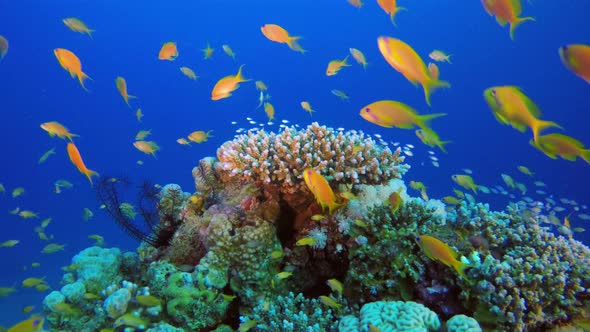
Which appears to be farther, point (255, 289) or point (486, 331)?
point (255, 289)

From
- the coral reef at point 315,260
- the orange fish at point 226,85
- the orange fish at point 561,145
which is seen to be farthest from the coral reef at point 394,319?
the orange fish at point 226,85

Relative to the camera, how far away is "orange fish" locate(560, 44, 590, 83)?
2213 millimetres

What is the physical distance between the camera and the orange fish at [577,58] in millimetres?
2213

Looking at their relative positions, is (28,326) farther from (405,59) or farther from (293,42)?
(293,42)

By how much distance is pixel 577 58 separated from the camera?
2.24m

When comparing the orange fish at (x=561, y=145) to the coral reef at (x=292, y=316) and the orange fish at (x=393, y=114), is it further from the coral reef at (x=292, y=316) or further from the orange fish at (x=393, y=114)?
the coral reef at (x=292, y=316)

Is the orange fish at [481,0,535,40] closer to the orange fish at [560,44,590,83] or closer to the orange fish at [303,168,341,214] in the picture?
the orange fish at [560,44,590,83]

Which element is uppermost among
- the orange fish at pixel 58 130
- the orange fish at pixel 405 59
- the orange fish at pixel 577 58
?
the orange fish at pixel 58 130

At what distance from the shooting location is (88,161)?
60719 mm

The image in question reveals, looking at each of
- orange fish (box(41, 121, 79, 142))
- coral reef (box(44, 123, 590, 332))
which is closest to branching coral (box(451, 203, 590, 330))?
→ coral reef (box(44, 123, 590, 332))

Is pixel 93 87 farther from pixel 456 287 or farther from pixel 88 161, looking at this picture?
pixel 456 287

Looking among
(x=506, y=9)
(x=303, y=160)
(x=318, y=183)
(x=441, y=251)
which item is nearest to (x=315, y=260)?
(x=303, y=160)

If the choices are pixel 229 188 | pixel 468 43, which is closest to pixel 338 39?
pixel 468 43

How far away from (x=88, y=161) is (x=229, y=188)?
6648 cm
